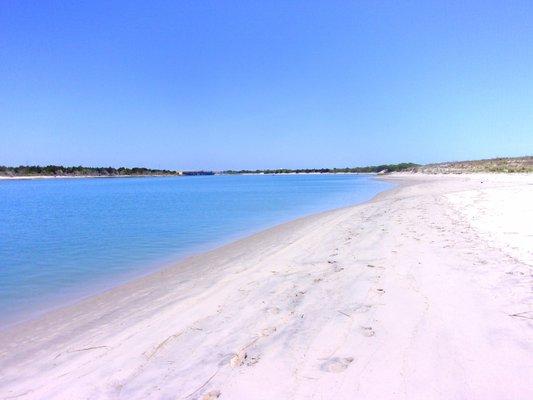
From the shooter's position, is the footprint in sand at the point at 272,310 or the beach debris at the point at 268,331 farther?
the footprint in sand at the point at 272,310

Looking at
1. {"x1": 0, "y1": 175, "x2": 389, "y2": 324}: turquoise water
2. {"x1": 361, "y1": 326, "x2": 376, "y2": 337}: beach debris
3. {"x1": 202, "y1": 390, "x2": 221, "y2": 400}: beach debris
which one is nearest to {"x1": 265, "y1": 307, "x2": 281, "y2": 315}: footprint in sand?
{"x1": 361, "y1": 326, "x2": 376, "y2": 337}: beach debris

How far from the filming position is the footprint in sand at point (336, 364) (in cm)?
347

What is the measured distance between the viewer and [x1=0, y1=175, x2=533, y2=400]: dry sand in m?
3.30

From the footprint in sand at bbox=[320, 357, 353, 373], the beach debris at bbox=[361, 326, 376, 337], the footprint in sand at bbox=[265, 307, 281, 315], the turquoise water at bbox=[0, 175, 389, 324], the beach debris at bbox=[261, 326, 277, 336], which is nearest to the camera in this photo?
the footprint in sand at bbox=[320, 357, 353, 373]

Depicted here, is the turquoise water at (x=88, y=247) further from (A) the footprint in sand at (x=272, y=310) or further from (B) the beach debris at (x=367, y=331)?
(B) the beach debris at (x=367, y=331)

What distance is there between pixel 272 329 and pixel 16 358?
330cm

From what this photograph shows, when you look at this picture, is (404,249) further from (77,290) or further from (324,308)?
(77,290)

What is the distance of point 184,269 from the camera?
9.31 metres

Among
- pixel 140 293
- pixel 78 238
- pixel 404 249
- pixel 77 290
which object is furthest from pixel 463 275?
pixel 78 238

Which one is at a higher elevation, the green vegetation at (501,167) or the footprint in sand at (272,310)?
the green vegetation at (501,167)

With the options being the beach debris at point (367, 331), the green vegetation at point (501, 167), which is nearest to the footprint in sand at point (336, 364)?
the beach debris at point (367, 331)

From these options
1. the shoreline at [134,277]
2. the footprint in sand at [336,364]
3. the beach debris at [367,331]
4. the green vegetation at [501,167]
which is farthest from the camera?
the green vegetation at [501,167]

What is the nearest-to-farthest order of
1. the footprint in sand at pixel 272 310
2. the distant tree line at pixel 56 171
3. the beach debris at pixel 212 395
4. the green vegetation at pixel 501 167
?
the beach debris at pixel 212 395 < the footprint in sand at pixel 272 310 < the green vegetation at pixel 501 167 < the distant tree line at pixel 56 171

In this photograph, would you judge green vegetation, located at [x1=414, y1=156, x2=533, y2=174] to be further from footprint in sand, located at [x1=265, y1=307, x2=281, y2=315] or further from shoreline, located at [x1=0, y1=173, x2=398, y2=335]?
footprint in sand, located at [x1=265, y1=307, x2=281, y2=315]
